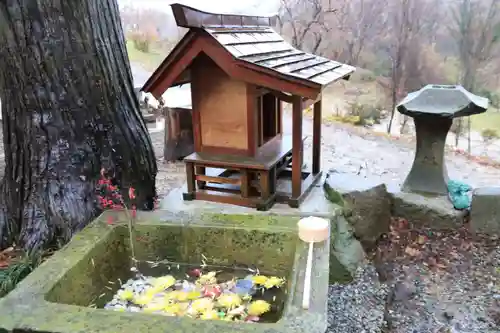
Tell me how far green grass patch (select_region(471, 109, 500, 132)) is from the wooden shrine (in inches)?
188

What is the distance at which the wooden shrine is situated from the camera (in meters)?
2.70

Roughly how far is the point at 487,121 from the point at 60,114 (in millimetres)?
6793

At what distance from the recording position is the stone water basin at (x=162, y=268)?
1505 mm

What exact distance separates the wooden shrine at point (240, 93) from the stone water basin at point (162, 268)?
823mm

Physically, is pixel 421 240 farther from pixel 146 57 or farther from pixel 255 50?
pixel 146 57

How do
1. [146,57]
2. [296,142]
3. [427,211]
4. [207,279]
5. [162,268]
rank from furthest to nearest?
[146,57], [427,211], [296,142], [162,268], [207,279]

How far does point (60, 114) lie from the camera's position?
2.44 meters

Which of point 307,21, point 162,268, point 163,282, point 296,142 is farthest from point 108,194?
point 307,21

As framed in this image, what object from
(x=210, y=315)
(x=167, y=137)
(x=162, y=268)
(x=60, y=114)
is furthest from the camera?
(x=167, y=137)

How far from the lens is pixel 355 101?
8.16 meters

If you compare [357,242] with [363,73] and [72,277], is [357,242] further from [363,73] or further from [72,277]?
[363,73]

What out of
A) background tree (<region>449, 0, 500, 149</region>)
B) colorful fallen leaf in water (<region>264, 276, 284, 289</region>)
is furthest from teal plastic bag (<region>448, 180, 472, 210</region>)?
background tree (<region>449, 0, 500, 149</region>)

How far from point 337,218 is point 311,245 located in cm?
138

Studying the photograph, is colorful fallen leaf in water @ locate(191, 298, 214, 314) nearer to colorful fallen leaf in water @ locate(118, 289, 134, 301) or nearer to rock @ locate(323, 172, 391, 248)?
colorful fallen leaf in water @ locate(118, 289, 134, 301)
